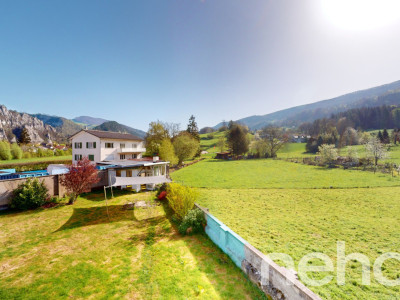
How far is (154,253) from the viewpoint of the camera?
820 cm

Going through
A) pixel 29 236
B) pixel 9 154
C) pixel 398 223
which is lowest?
pixel 398 223

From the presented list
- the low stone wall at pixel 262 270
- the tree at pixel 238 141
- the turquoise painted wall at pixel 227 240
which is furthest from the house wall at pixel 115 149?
the tree at pixel 238 141

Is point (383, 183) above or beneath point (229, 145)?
beneath

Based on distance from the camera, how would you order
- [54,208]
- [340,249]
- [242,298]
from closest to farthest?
[242,298], [340,249], [54,208]

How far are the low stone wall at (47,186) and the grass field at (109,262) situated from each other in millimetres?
1731

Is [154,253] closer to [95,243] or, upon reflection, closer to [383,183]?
[95,243]

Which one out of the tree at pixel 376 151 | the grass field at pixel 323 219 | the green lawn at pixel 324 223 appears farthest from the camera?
the tree at pixel 376 151

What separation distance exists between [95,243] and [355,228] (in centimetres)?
1542

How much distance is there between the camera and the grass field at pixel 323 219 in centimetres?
670

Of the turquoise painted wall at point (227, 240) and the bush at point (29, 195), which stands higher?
the bush at point (29, 195)

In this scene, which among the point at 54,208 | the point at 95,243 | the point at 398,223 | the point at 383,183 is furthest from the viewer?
the point at 383,183

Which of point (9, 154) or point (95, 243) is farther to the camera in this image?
point (9, 154)

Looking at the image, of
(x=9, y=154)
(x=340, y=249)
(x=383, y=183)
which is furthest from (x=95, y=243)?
(x=9, y=154)

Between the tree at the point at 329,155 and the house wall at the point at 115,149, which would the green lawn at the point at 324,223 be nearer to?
the tree at the point at 329,155
